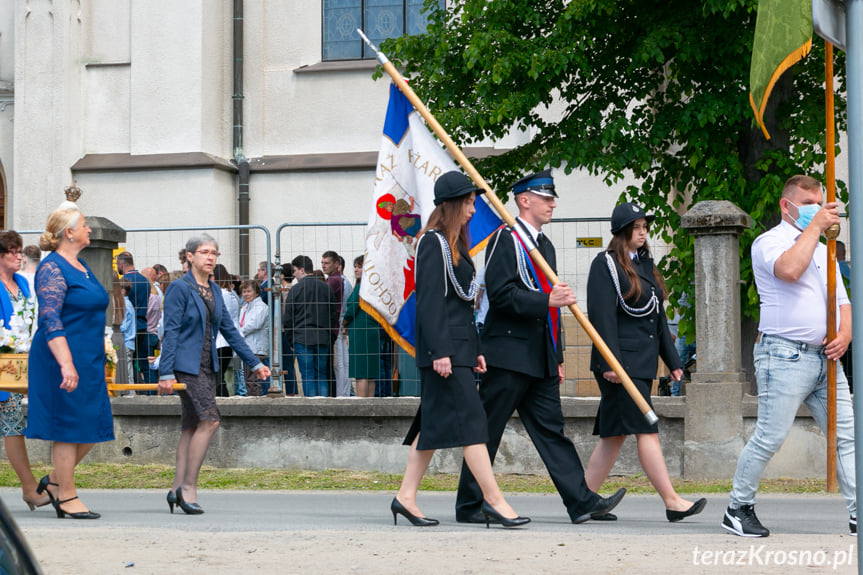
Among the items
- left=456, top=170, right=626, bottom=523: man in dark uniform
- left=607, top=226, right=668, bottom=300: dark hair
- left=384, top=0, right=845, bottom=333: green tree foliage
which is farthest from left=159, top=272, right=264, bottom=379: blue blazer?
left=384, top=0, right=845, bottom=333: green tree foliage

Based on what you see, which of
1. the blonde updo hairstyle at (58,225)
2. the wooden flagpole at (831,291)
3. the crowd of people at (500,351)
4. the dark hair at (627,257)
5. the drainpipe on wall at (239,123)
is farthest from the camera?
the drainpipe on wall at (239,123)

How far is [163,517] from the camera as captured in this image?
8.17 meters

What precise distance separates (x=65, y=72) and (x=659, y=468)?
46.9 feet

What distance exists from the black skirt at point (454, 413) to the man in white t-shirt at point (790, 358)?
4.72ft

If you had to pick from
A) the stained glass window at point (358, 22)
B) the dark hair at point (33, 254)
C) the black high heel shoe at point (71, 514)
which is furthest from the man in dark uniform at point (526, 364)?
the stained glass window at point (358, 22)

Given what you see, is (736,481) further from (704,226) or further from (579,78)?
(579,78)

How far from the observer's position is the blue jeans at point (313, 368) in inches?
460

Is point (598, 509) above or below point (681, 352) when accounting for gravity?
below

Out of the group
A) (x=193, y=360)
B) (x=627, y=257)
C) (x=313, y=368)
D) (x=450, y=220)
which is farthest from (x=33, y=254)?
(x=627, y=257)

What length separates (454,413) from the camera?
7.00 metres

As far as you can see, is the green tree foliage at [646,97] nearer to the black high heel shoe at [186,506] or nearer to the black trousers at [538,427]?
the black trousers at [538,427]

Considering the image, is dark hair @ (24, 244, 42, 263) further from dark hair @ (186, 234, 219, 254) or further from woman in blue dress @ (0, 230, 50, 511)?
dark hair @ (186, 234, 219, 254)

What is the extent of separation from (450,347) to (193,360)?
2.02 m

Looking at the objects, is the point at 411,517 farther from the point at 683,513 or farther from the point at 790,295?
the point at 790,295
